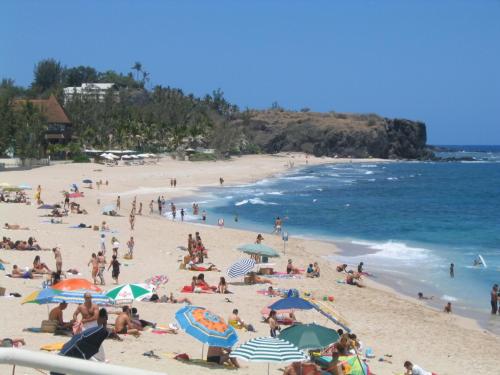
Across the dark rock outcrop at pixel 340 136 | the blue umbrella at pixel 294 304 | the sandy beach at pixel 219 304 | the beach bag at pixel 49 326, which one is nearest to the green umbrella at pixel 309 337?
the sandy beach at pixel 219 304

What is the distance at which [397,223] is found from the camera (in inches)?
1663

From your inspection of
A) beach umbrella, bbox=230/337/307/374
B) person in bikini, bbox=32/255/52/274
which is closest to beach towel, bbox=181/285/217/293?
person in bikini, bbox=32/255/52/274

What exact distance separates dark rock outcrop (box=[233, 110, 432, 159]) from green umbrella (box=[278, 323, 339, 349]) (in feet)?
434

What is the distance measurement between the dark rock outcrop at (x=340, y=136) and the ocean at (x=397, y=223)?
68.7m

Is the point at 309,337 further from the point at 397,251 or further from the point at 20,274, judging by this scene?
the point at 397,251

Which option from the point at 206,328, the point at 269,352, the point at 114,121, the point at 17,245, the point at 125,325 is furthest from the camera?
the point at 114,121

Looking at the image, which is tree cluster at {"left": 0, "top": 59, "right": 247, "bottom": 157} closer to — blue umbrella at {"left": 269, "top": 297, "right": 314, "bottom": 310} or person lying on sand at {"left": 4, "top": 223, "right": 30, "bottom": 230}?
person lying on sand at {"left": 4, "top": 223, "right": 30, "bottom": 230}

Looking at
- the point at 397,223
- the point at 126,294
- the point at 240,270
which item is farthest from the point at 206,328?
the point at 397,223

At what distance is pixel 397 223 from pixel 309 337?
32618 mm

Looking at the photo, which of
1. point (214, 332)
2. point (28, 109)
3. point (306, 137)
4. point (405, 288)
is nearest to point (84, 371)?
point (214, 332)

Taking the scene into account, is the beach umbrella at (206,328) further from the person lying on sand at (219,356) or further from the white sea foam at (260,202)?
the white sea foam at (260,202)

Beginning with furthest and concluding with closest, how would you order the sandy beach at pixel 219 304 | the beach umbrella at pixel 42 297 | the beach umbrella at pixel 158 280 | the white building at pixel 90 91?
the white building at pixel 90 91
the beach umbrella at pixel 158 280
the beach umbrella at pixel 42 297
the sandy beach at pixel 219 304

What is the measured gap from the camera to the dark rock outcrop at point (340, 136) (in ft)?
486

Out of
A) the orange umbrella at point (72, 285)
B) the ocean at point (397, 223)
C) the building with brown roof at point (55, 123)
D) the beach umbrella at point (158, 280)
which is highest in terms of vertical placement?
the building with brown roof at point (55, 123)
